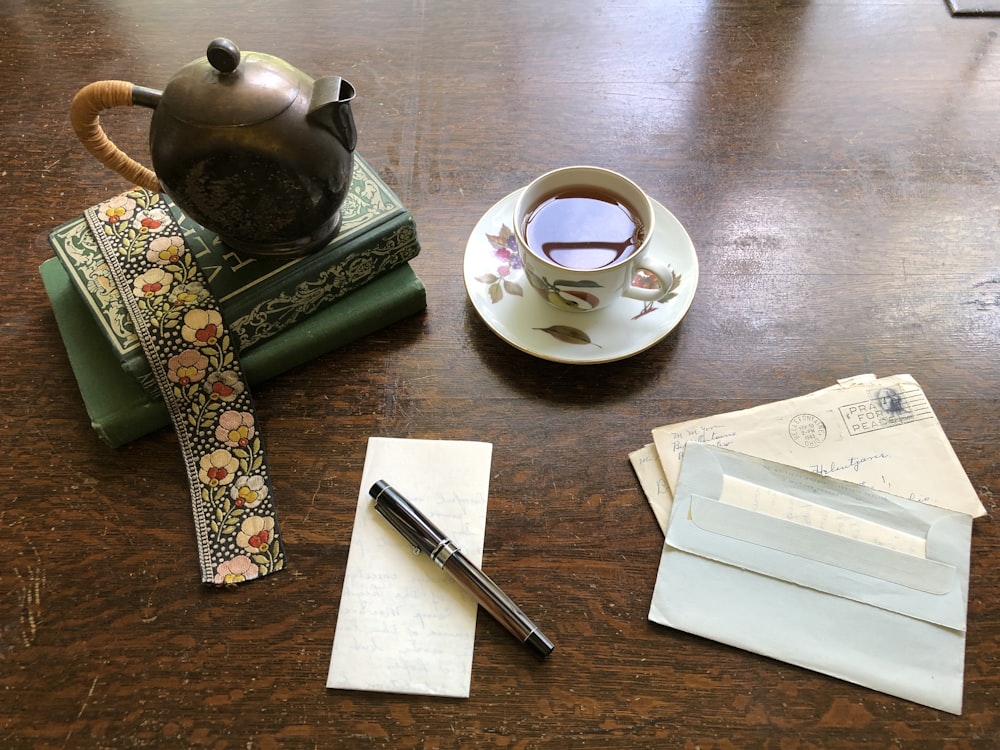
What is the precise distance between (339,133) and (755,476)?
460 mm

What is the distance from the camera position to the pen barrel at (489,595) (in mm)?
585

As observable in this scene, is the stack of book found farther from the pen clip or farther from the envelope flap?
the envelope flap

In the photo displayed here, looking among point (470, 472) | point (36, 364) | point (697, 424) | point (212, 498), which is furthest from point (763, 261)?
point (36, 364)

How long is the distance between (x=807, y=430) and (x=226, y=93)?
57cm

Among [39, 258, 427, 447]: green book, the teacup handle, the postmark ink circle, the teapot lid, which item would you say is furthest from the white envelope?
the teapot lid

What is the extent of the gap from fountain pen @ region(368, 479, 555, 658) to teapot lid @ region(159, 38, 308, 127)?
0.32 m

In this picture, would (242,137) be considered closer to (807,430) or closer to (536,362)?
(536,362)

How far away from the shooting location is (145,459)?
673mm

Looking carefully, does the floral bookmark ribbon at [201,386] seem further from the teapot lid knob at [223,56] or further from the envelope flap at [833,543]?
the envelope flap at [833,543]

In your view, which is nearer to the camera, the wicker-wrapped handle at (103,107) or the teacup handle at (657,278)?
the wicker-wrapped handle at (103,107)

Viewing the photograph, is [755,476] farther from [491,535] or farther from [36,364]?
[36,364]

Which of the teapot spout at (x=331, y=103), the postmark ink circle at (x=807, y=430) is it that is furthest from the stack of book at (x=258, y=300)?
the postmark ink circle at (x=807, y=430)

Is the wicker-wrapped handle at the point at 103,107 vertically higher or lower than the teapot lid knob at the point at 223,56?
lower

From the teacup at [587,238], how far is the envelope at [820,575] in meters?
0.18
